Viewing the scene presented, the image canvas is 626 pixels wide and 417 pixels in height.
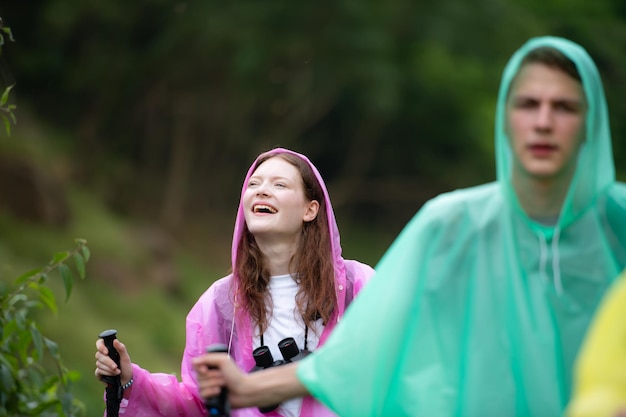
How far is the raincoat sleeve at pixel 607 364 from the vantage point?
214cm

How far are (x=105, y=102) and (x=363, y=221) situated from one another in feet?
22.4

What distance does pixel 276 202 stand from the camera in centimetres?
457

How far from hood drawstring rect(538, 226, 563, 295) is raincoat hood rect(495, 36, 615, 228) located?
1.9 inches

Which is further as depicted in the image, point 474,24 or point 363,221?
point 363,221

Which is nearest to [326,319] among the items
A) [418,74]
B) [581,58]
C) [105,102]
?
[581,58]

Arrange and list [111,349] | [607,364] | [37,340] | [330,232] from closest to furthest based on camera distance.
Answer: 1. [607,364]
2. [111,349]
3. [37,340]
4. [330,232]

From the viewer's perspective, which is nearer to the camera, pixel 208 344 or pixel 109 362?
pixel 109 362

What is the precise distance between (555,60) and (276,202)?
1894mm

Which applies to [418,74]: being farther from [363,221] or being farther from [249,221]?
[249,221]

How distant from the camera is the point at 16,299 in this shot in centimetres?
437

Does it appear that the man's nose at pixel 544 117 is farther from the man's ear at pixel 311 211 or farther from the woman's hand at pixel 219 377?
the man's ear at pixel 311 211

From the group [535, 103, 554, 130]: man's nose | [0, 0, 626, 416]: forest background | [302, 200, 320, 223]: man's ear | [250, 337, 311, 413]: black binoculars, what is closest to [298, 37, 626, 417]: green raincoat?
[535, 103, 554, 130]: man's nose

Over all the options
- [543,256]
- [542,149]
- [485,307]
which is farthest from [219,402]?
[542,149]

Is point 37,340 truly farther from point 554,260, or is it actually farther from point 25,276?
point 554,260
